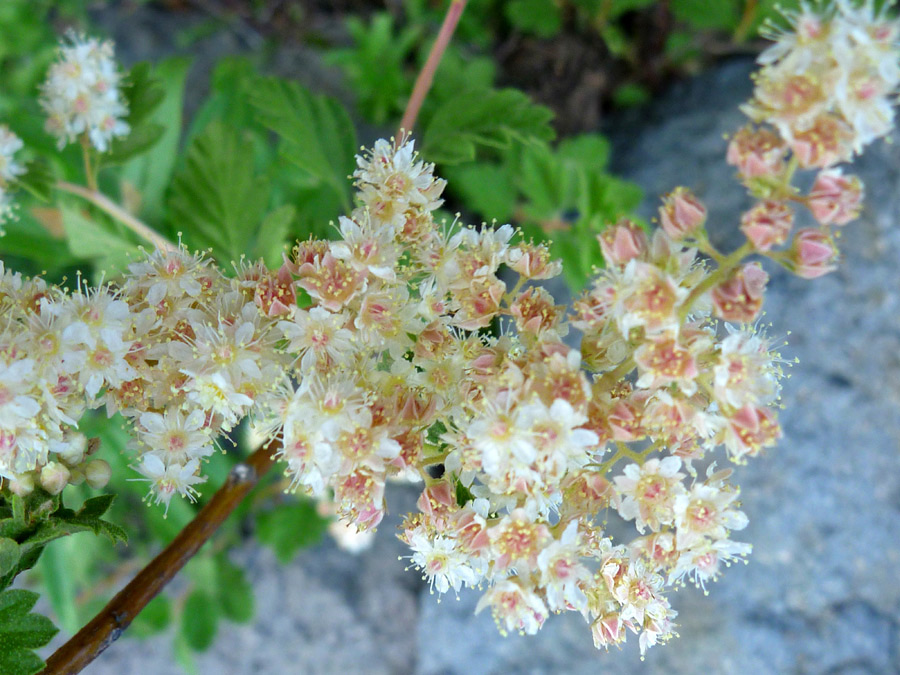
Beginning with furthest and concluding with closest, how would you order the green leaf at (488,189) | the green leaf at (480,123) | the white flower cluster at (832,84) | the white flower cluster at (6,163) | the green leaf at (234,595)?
1. the green leaf at (234,595)
2. the green leaf at (488,189)
3. the green leaf at (480,123)
4. the white flower cluster at (6,163)
5. the white flower cluster at (832,84)

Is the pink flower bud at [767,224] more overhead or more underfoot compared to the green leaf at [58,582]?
more overhead

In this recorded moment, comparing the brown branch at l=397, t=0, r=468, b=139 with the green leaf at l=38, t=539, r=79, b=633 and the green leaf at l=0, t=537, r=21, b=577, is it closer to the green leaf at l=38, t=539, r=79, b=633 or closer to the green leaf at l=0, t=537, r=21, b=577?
the green leaf at l=0, t=537, r=21, b=577

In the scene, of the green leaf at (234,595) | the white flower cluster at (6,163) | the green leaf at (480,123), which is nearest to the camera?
the white flower cluster at (6,163)

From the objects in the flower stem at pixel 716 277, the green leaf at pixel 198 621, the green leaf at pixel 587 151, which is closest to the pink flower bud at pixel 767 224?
the flower stem at pixel 716 277

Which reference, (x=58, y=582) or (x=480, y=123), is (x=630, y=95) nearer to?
(x=480, y=123)

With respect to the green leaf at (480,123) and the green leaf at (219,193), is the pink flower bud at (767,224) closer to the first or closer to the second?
the green leaf at (480,123)

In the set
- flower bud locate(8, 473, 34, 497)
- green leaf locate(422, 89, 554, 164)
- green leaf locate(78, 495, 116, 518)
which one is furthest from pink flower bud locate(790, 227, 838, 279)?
flower bud locate(8, 473, 34, 497)

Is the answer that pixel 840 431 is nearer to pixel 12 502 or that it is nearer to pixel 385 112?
pixel 385 112
